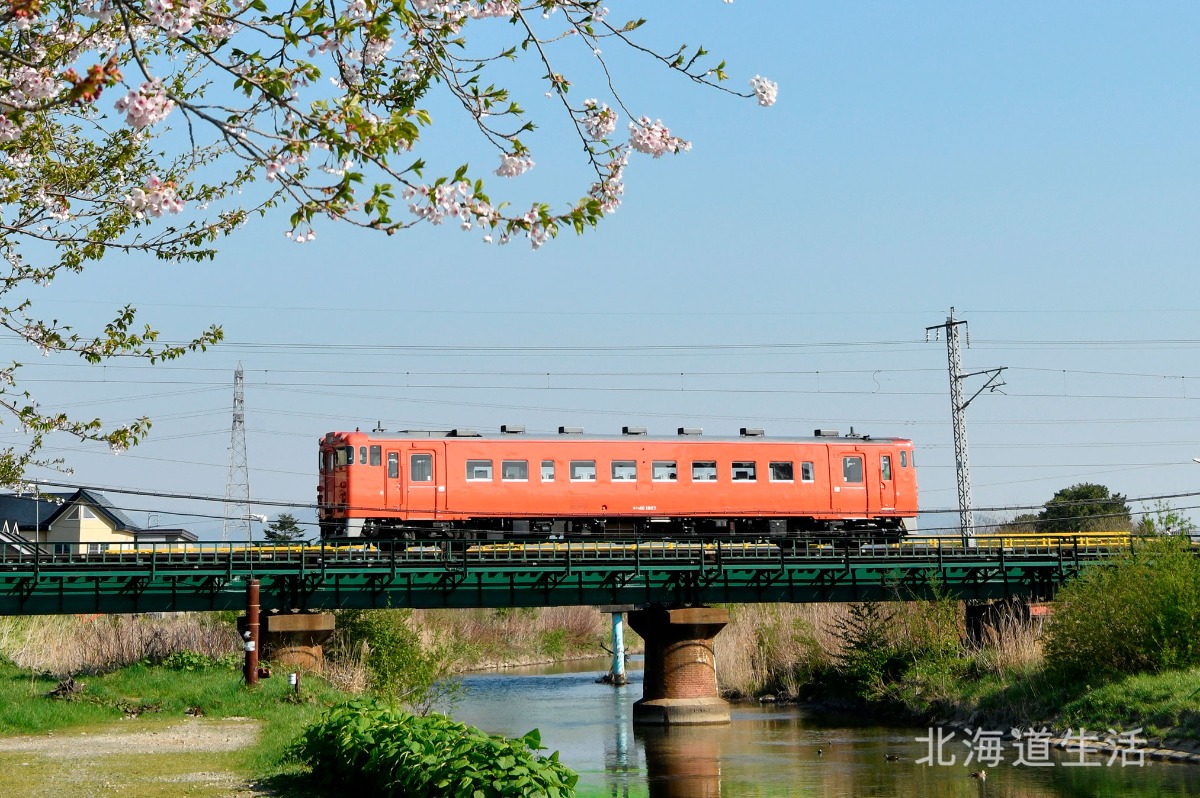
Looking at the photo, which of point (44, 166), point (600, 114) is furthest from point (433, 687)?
point (600, 114)

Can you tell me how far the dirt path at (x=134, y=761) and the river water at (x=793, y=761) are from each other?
569 centimetres

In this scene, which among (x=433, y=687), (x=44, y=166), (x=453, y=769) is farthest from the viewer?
(x=433, y=687)

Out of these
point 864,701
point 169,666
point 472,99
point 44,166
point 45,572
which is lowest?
point 864,701

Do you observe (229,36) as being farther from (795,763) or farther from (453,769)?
(795,763)

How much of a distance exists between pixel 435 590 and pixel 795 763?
1235 cm

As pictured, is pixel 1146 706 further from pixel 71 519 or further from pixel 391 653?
pixel 71 519

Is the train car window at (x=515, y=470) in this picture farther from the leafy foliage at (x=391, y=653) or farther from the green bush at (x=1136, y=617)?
the green bush at (x=1136, y=617)

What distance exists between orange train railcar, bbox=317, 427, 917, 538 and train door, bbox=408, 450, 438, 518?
1.2 inches

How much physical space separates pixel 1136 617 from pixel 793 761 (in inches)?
368

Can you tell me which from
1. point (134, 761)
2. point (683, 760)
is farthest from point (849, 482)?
point (134, 761)

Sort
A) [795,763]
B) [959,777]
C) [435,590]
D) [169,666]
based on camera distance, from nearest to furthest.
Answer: [959,777] → [795,763] → [169,666] → [435,590]

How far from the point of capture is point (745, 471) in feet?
137

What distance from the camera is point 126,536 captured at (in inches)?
3497

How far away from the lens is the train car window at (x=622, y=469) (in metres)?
40.8
